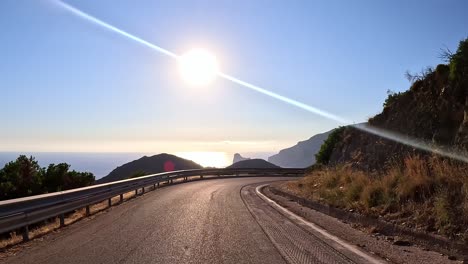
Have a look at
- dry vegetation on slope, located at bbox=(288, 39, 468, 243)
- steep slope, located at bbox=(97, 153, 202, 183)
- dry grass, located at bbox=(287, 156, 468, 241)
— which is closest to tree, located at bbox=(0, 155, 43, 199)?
dry vegetation on slope, located at bbox=(288, 39, 468, 243)

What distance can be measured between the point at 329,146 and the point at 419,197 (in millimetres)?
29201

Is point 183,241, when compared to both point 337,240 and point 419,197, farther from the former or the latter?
point 419,197

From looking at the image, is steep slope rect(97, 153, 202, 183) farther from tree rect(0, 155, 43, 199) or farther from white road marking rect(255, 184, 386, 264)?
white road marking rect(255, 184, 386, 264)

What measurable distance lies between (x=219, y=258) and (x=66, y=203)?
20.0 ft

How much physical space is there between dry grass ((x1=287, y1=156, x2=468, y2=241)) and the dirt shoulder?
434 millimetres

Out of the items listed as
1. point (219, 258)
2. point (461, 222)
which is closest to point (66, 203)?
point (219, 258)

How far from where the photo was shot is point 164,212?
13.5m

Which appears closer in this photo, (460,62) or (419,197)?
(419,197)

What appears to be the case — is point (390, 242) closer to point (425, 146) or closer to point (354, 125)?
point (425, 146)

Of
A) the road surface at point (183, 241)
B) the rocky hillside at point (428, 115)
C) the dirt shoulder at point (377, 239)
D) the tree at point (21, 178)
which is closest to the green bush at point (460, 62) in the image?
the rocky hillside at point (428, 115)

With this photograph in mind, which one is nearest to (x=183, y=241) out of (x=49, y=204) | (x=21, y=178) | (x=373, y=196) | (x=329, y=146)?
(x=49, y=204)

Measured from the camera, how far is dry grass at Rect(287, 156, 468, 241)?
8.56 metres

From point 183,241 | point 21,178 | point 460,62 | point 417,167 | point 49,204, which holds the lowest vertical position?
point 183,241

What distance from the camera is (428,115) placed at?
737 inches
